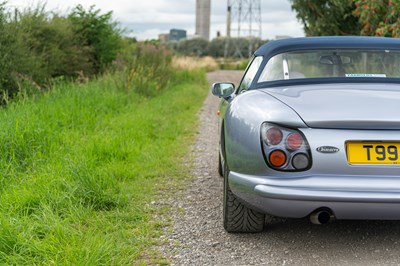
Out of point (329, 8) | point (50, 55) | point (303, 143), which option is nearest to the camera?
point (303, 143)

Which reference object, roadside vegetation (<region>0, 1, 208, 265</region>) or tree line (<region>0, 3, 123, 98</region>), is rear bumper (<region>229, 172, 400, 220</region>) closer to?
roadside vegetation (<region>0, 1, 208, 265</region>)

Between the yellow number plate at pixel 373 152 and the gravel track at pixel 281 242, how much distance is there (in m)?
0.68

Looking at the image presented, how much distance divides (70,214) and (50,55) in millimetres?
10425

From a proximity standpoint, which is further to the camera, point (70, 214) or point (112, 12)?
point (112, 12)

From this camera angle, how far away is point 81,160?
16.9 ft

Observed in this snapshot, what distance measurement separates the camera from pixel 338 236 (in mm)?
3752

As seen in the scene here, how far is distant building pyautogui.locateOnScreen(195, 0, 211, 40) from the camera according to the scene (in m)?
66.6

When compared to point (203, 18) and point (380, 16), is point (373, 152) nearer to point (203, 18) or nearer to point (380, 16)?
point (380, 16)

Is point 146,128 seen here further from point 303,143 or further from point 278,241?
point 303,143

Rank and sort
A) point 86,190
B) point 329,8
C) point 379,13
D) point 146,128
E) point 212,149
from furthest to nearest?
point 329,8
point 379,13
point 146,128
point 212,149
point 86,190

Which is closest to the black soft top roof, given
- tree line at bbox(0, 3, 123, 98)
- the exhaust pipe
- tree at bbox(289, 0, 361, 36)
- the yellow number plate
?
the yellow number plate

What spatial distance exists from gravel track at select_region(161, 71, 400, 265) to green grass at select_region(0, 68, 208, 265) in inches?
8.7

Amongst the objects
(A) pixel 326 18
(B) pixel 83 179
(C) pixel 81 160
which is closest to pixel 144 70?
(A) pixel 326 18

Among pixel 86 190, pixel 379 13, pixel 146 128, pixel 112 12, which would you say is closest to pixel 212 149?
pixel 146 128
